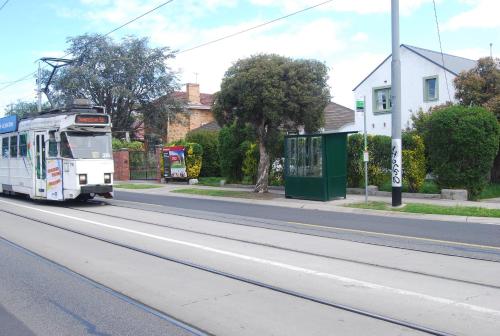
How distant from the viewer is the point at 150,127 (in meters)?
51.6

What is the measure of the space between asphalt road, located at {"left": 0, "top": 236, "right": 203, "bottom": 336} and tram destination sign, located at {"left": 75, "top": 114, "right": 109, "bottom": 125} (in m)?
9.99

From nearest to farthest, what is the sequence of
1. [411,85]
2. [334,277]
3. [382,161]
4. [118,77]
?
[334,277] → [382,161] → [411,85] → [118,77]

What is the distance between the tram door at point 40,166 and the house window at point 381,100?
24350 mm

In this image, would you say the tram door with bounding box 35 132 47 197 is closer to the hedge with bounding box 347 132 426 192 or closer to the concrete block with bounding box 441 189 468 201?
the hedge with bounding box 347 132 426 192

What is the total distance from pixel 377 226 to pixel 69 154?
10602 millimetres

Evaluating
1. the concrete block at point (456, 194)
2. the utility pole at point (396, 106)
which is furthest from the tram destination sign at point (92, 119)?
the concrete block at point (456, 194)

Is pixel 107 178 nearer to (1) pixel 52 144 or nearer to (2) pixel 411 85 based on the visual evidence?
(1) pixel 52 144

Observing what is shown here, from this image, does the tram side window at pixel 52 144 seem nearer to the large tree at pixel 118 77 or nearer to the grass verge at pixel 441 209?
the grass verge at pixel 441 209

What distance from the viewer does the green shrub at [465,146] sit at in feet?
58.9

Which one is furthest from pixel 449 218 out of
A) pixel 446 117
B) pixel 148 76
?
pixel 148 76

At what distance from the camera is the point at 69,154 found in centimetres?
1750

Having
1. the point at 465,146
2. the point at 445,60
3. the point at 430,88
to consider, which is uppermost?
the point at 445,60

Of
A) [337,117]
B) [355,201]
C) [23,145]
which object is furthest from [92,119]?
[337,117]

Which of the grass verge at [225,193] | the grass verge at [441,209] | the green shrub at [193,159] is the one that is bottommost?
the grass verge at [441,209]
